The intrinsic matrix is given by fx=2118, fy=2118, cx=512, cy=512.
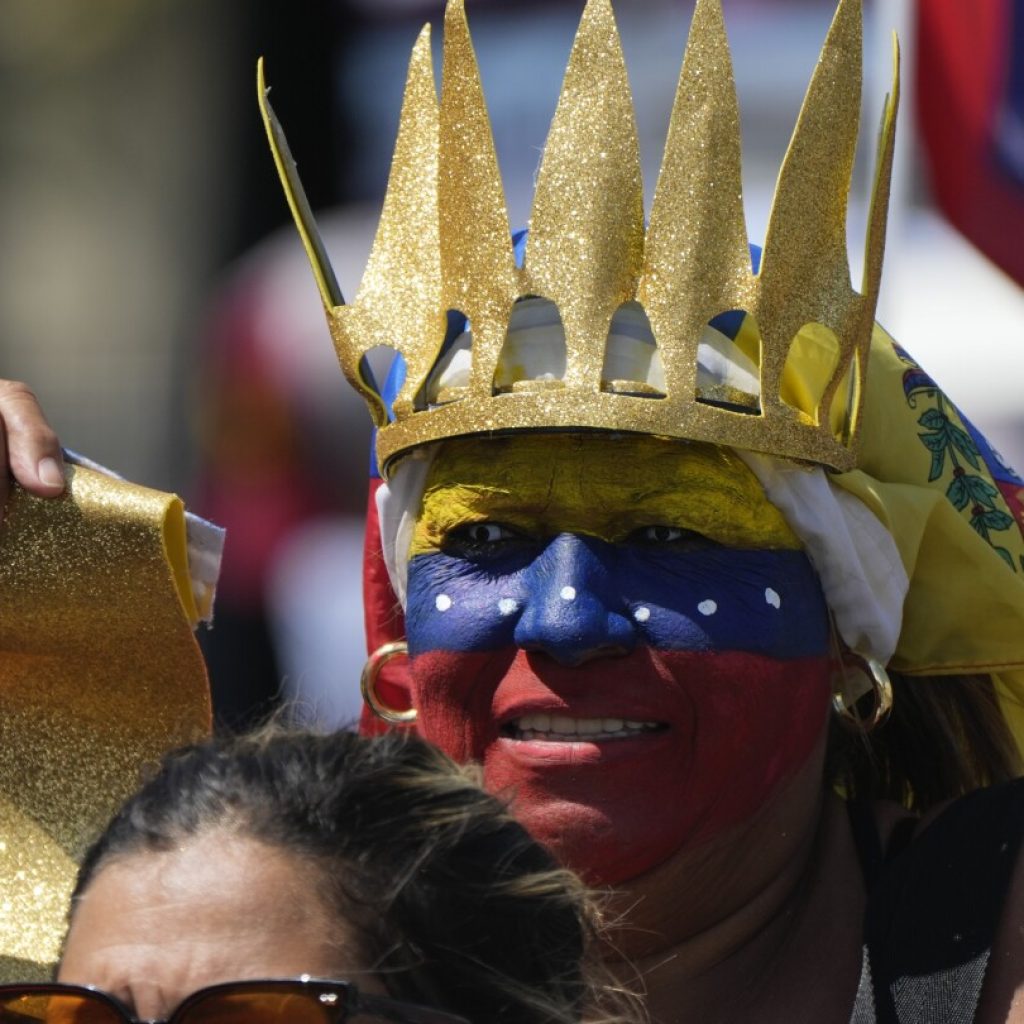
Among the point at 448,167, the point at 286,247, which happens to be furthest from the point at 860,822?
the point at 286,247

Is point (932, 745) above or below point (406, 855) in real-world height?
below

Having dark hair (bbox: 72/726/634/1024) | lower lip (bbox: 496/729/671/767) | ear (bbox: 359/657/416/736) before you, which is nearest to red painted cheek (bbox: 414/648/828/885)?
lower lip (bbox: 496/729/671/767)

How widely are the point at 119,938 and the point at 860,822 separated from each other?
1.17m

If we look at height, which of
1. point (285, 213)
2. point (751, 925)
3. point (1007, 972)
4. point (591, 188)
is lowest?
point (285, 213)

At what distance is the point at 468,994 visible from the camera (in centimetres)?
137

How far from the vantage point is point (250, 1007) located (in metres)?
1.24

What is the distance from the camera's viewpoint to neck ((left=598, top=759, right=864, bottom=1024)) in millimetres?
2172

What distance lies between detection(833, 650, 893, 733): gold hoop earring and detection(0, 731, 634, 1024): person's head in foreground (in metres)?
0.87

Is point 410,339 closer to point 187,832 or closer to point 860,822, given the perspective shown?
point 860,822

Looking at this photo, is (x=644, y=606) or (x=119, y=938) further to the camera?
(x=644, y=606)

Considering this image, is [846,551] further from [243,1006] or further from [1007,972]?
[243,1006]

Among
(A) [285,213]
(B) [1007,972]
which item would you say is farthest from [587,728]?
(A) [285,213]

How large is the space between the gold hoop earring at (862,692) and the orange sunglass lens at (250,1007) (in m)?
1.14

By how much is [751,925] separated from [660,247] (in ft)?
2.38
